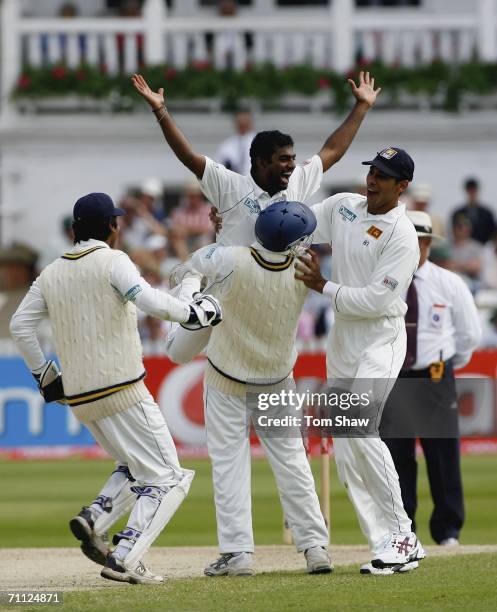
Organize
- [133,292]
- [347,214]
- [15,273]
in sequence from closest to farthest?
[133,292], [347,214], [15,273]

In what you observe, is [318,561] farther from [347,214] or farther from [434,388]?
[434,388]

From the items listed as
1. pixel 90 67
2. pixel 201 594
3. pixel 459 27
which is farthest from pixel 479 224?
pixel 201 594

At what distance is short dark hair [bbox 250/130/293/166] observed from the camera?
357 inches

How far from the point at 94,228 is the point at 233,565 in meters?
2.03

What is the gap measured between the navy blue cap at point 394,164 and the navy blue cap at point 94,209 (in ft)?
4.86

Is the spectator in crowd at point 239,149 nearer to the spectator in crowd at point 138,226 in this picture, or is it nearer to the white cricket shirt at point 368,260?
the spectator in crowd at point 138,226

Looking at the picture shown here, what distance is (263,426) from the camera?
924 cm

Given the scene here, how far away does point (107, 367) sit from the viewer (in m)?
8.74

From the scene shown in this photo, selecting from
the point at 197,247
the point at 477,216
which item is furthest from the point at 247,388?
the point at 477,216

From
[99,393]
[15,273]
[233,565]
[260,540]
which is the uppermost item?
[99,393]

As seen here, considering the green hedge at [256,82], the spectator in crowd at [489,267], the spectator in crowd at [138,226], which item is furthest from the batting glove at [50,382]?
the green hedge at [256,82]

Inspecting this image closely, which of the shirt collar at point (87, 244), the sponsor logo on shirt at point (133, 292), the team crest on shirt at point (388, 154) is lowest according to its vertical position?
the sponsor logo on shirt at point (133, 292)

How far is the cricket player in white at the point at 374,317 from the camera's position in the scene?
902 cm

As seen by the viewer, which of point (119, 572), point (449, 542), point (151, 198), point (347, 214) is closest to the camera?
point (119, 572)
